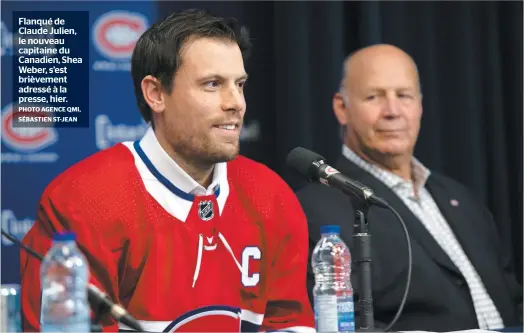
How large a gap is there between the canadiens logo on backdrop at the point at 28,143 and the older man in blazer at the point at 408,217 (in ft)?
2.87

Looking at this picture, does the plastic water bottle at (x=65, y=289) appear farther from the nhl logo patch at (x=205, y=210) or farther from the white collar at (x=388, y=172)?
the white collar at (x=388, y=172)

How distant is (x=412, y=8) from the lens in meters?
3.89

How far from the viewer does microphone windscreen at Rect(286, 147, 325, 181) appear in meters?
2.43

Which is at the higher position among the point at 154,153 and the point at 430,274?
the point at 154,153

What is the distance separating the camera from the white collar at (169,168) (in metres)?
2.78

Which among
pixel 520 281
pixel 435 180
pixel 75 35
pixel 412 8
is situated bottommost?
pixel 520 281

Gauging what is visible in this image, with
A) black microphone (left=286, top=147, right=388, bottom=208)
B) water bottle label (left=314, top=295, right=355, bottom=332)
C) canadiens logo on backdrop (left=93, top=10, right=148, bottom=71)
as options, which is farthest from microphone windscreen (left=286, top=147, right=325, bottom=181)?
canadiens logo on backdrop (left=93, top=10, right=148, bottom=71)

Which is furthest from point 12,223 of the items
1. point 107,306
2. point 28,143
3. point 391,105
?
point 391,105

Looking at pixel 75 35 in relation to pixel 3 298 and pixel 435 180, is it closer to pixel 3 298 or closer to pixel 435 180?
pixel 3 298

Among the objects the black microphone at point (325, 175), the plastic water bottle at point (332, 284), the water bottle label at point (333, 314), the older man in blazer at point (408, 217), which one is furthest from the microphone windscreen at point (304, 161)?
Result: the older man in blazer at point (408, 217)

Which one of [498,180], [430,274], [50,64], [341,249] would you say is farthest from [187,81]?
[498,180]

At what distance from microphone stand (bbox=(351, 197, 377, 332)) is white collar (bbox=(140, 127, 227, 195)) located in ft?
2.02

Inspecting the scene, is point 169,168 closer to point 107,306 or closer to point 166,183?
point 166,183

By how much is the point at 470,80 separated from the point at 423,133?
30cm
